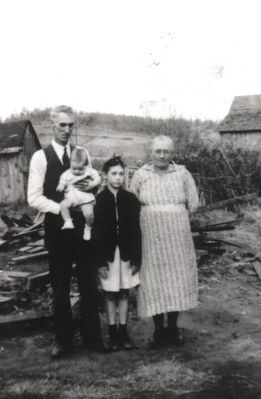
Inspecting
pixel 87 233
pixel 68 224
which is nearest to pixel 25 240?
pixel 87 233

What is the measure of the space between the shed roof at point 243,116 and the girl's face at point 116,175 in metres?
25.4

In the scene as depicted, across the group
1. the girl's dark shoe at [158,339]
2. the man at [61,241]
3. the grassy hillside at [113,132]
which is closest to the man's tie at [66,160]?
the man at [61,241]

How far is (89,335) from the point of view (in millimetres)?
4543

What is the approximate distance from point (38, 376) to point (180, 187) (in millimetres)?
2294

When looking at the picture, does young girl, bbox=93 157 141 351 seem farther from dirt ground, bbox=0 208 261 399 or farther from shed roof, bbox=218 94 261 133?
shed roof, bbox=218 94 261 133

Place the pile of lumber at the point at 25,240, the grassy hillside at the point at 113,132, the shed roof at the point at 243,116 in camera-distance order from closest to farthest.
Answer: the pile of lumber at the point at 25,240
the shed roof at the point at 243,116
the grassy hillside at the point at 113,132

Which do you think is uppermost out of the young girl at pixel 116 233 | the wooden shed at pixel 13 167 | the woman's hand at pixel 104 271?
the young girl at pixel 116 233

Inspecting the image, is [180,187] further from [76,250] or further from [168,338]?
[168,338]

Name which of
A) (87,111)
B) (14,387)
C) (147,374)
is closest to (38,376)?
(14,387)

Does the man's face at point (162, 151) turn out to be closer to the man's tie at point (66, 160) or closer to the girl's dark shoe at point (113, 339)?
the man's tie at point (66, 160)

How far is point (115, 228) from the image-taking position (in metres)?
4.32

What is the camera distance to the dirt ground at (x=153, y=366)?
146 inches

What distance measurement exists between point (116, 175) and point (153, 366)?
1.88m

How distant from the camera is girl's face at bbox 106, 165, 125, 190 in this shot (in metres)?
4.24
